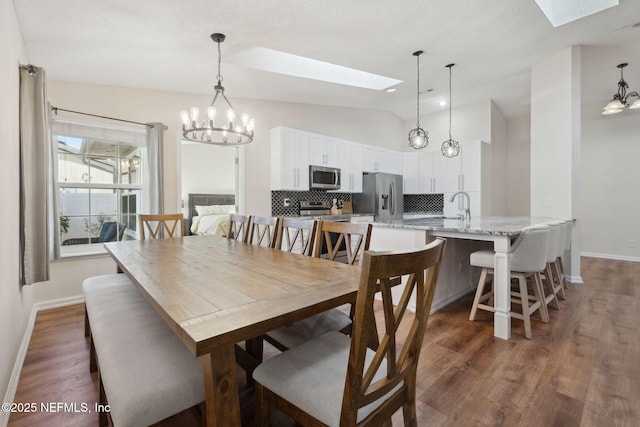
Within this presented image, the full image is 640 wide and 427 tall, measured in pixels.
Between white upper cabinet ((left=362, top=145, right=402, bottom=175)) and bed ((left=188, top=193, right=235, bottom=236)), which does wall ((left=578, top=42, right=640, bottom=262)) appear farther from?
bed ((left=188, top=193, right=235, bottom=236))

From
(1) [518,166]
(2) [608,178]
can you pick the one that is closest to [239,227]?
(1) [518,166]

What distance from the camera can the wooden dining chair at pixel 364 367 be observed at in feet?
2.56

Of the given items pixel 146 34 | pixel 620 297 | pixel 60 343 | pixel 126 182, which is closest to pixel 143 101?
pixel 126 182

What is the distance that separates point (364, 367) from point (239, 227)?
2.29 m

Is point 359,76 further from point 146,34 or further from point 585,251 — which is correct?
point 585,251

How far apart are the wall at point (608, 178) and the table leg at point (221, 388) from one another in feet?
21.4

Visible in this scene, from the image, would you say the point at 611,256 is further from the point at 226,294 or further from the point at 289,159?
the point at 226,294

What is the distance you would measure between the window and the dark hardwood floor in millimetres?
946

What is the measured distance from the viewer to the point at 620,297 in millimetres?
3252

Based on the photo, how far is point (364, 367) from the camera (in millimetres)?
982

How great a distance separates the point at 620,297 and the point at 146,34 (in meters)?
5.48

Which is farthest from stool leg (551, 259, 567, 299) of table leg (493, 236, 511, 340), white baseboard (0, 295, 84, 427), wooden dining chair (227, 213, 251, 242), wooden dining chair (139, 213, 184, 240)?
white baseboard (0, 295, 84, 427)

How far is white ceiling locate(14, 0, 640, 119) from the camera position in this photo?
2.27 m

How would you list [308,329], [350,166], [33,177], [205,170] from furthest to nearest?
[205,170] → [350,166] → [33,177] → [308,329]
